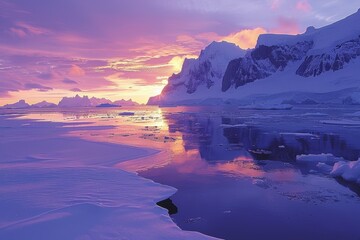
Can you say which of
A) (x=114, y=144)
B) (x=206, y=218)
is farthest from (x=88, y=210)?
(x=114, y=144)

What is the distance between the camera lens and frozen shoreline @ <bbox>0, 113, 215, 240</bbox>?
220 inches

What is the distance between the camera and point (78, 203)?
6730 millimetres

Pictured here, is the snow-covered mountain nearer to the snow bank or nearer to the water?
the water

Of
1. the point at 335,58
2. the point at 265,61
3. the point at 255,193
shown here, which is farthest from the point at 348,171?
the point at 265,61

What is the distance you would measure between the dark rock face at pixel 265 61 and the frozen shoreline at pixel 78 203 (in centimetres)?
15208

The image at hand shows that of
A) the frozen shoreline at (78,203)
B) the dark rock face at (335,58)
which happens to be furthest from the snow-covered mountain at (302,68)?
the frozen shoreline at (78,203)

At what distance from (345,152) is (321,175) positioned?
535cm

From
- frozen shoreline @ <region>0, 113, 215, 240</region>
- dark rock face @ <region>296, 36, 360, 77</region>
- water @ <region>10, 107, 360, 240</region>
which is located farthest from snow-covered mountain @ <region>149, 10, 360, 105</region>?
frozen shoreline @ <region>0, 113, 215, 240</region>

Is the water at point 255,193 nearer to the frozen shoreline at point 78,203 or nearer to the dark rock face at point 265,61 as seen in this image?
the frozen shoreline at point 78,203

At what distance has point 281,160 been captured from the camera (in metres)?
13.9

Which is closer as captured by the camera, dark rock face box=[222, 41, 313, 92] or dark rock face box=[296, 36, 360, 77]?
dark rock face box=[296, 36, 360, 77]

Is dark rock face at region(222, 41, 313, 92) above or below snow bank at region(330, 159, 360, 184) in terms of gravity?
above

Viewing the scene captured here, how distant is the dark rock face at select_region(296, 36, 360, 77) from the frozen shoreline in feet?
422

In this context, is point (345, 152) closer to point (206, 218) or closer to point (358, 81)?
point (206, 218)
